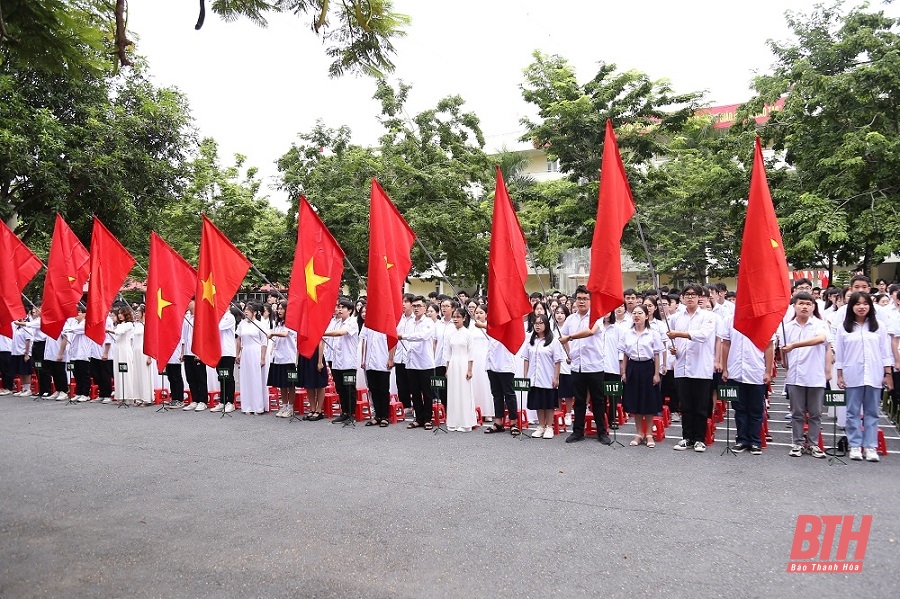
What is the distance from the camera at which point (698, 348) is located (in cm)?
819

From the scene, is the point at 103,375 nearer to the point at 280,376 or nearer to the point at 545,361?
the point at 280,376

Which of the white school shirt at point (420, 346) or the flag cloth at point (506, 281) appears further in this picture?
the white school shirt at point (420, 346)

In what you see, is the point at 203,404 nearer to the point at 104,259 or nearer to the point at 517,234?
the point at 104,259

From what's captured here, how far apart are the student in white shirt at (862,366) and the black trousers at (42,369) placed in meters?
14.8

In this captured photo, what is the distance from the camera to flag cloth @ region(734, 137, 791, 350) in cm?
707

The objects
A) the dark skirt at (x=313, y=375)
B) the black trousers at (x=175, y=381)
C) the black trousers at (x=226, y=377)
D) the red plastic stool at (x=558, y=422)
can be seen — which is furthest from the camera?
the black trousers at (x=175, y=381)

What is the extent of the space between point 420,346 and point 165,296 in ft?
13.7

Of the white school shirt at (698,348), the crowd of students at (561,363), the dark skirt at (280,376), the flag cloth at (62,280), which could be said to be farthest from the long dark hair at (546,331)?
the flag cloth at (62,280)

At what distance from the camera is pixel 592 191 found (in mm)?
17844

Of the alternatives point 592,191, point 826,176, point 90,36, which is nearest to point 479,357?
point 90,36

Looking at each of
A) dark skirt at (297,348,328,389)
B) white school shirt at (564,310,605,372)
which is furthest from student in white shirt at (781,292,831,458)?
dark skirt at (297,348,328,389)

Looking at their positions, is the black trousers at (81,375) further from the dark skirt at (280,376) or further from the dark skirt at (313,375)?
the dark skirt at (313,375)

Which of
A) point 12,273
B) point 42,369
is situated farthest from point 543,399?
point 42,369

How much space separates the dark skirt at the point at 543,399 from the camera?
9.24m
